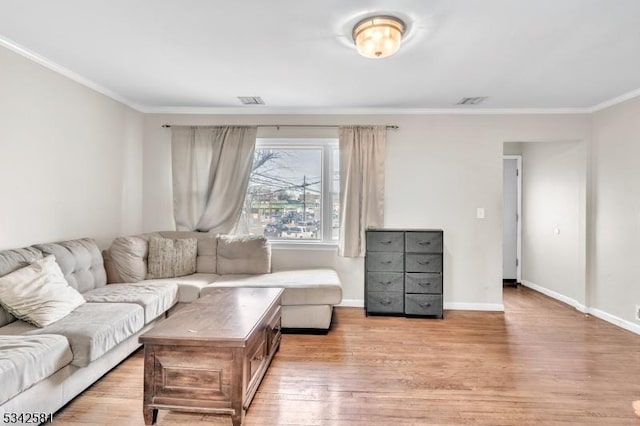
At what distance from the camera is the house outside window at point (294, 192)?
4.20 meters

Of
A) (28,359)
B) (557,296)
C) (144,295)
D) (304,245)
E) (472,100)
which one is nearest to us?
(28,359)

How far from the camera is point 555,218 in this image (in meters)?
4.50

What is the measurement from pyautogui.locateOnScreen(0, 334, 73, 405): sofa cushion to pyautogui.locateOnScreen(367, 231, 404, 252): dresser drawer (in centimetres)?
284

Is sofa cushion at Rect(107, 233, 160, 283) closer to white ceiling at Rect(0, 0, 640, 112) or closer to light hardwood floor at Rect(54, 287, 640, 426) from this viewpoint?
light hardwood floor at Rect(54, 287, 640, 426)

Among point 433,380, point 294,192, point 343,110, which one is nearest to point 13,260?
point 294,192

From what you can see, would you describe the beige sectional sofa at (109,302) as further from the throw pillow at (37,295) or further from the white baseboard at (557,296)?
the white baseboard at (557,296)

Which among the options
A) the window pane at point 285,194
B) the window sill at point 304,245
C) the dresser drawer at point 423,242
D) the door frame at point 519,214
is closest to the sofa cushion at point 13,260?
the window pane at point 285,194

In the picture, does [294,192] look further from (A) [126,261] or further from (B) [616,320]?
(B) [616,320]

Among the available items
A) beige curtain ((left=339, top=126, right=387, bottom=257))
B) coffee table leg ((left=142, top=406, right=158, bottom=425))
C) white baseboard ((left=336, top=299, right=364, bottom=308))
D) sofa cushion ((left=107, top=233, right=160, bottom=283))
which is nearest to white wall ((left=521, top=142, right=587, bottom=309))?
beige curtain ((left=339, top=126, right=387, bottom=257))

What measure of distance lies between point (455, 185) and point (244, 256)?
2711 mm

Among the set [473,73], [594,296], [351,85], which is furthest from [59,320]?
[594,296]

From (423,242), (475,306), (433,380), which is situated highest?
(423,242)

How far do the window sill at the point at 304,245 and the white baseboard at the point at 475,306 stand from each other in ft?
5.25

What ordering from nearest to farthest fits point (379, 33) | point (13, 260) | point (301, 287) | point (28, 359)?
point (28, 359)
point (379, 33)
point (13, 260)
point (301, 287)
